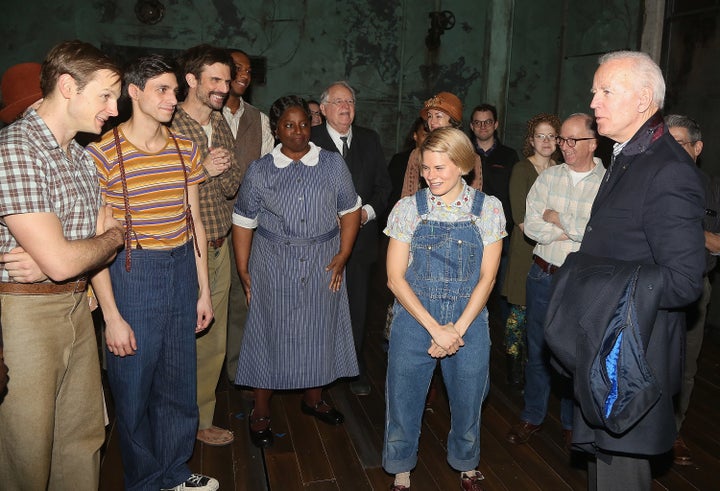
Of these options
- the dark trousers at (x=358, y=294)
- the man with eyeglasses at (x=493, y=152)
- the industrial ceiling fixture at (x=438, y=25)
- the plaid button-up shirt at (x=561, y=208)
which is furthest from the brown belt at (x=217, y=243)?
the industrial ceiling fixture at (x=438, y=25)

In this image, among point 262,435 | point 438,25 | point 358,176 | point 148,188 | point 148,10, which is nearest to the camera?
point 148,188

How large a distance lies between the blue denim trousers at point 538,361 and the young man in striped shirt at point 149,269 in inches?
74.5

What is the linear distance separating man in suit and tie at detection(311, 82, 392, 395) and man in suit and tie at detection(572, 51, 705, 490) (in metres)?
2.01

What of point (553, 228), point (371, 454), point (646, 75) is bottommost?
point (371, 454)

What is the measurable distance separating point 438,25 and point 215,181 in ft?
21.1

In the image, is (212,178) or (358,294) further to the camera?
(358,294)

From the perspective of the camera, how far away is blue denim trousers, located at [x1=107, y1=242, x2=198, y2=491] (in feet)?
8.54

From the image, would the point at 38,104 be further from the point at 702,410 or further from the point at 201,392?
the point at 702,410

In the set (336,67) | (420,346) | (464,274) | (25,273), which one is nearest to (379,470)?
(420,346)

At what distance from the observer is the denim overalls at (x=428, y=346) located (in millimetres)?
2732

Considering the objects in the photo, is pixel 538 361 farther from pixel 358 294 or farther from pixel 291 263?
pixel 291 263

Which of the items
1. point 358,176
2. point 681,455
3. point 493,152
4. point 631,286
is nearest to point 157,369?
point 358,176

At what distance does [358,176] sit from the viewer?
4176 mm

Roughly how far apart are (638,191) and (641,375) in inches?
25.6
